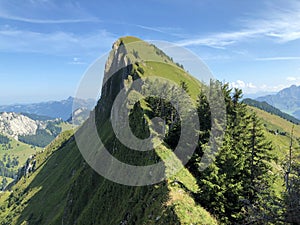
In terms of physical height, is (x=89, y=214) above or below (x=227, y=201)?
below

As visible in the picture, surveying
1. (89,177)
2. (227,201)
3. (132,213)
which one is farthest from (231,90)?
(89,177)

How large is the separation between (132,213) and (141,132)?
27.4 metres

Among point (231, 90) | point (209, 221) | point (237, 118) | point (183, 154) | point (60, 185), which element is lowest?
point (60, 185)

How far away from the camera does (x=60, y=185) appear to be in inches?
7126

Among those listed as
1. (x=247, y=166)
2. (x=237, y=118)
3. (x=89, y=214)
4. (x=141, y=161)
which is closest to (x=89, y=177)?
(x=89, y=214)

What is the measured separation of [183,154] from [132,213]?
16436 mm

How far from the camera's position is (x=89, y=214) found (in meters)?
71.6

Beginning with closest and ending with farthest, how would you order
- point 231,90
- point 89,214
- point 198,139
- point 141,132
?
point 198,139, point 231,90, point 141,132, point 89,214

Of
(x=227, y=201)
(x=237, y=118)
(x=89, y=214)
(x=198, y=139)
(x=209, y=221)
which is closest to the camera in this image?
(x=209, y=221)

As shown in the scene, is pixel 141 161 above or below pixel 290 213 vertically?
below

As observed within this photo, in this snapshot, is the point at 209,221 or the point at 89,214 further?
the point at 89,214

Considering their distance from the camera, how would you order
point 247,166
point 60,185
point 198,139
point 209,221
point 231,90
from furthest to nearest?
point 60,185
point 231,90
point 198,139
point 247,166
point 209,221

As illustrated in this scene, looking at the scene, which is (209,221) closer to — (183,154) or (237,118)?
(183,154)

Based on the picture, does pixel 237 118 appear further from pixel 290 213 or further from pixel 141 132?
pixel 290 213
